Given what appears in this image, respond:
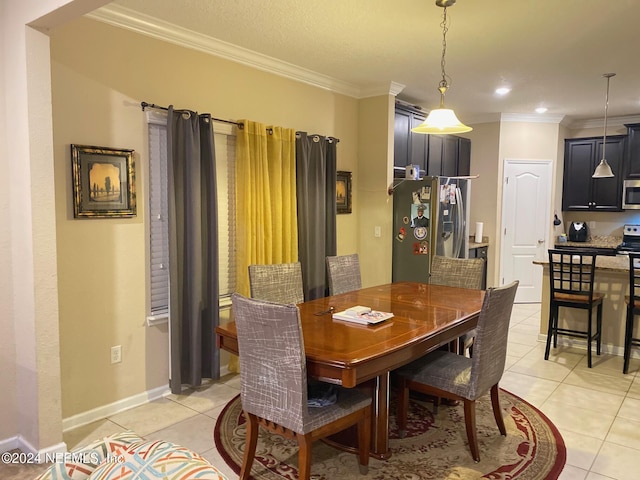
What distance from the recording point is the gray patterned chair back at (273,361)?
2.06 metres

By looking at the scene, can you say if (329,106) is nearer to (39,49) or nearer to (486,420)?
(39,49)

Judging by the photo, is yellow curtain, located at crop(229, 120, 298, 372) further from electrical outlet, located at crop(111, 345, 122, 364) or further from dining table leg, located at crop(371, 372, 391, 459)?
dining table leg, located at crop(371, 372, 391, 459)

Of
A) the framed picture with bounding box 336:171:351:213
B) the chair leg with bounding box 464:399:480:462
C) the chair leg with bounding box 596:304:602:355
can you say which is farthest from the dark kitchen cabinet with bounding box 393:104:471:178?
the chair leg with bounding box 464:399:480:462

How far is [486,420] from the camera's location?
10.2ft

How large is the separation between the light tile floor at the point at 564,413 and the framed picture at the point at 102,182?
140cm

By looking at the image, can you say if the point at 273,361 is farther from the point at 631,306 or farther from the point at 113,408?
the point at 631,306

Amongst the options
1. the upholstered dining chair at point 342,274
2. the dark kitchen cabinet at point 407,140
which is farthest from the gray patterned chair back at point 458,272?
the dark kitchen cabinet at point 407,140

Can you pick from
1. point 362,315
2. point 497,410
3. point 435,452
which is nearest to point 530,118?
point 497,410

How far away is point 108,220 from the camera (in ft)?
10.2

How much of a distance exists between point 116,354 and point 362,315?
1.76 meters

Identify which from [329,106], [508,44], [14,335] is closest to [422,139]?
[329,106]

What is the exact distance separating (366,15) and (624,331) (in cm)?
376

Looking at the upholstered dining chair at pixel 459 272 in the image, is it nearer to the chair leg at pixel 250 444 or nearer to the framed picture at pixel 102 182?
the chair leg at pixel 250 444

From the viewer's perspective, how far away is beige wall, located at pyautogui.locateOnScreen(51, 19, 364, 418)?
2879mm
